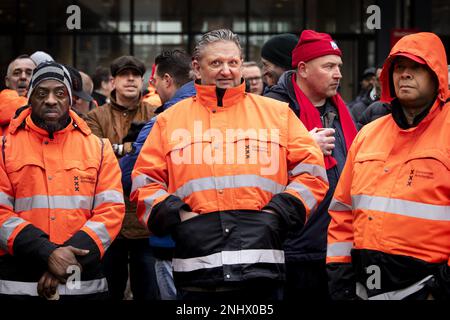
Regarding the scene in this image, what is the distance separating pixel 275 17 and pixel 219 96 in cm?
1372

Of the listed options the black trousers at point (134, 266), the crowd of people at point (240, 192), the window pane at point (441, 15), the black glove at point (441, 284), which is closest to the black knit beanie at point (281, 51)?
the crowd of people at point (240, 192)

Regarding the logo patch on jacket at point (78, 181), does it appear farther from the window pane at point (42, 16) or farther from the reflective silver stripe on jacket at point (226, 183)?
the window pane at point (42, 16)

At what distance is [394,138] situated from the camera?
4.80 metres

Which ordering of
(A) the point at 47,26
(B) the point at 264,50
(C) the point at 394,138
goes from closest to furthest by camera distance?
(C) the point at 394,138 → (B) the point at 264,50 → (A) the point at 47,26

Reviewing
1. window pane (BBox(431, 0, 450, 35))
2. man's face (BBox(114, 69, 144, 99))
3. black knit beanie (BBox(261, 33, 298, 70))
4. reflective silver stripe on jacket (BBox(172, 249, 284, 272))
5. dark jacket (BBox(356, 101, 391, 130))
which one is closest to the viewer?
reflective silver stripe on jacket (BBox(172, 249, 284, 272))

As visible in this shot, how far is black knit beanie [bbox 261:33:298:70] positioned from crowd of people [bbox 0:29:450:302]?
3.49 ft

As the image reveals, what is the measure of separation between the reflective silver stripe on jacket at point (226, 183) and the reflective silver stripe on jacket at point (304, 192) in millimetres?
116

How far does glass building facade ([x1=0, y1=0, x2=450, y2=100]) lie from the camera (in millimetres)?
18062

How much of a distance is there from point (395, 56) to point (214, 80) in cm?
104

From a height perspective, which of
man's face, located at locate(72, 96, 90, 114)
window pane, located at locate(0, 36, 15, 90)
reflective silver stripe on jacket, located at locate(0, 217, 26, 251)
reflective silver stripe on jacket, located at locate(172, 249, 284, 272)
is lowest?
reflective silver stripe on jacket, located at locate(172, 249, 284, 272)

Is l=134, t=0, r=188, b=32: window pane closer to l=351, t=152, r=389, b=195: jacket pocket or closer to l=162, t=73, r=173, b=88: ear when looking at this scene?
l=162, t=73, r=173, b=88: ear

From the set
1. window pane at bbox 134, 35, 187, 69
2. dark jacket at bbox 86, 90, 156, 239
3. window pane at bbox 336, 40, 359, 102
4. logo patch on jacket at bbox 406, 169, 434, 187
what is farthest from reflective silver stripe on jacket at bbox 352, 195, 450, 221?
window pane at bbox 134, 35, 187, 69
